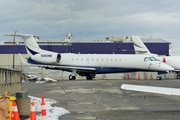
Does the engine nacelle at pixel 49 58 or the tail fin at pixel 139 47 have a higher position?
the tail fin at pixel 139 47

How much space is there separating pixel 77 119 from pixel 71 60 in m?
28.2

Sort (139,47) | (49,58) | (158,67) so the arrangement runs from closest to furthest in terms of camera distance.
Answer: (158,67) < (49,58) < (139,47)

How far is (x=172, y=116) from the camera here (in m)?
10.9

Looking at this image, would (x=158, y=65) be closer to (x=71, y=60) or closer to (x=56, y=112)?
(x=71, y=60)

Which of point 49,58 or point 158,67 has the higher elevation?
point 49,58

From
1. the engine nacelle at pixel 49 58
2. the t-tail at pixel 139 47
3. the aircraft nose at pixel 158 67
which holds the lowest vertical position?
the aircraft nose at pixel 158 67

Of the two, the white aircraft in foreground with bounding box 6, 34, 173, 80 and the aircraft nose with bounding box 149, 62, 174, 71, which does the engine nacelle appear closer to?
the white aircraft in foreground with bounding box 6, 34, 173, 80

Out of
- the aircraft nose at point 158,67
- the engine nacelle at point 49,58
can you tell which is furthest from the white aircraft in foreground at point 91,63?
the aircraft nose at point 158,67

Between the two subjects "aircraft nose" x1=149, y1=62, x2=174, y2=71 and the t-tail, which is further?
the t-tail

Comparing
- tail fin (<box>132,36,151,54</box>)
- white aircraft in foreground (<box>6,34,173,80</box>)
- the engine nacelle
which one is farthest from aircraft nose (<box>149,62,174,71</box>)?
tail fin (<box>132,36,151,54</box>)

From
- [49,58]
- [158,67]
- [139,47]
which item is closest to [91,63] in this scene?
[49,58]

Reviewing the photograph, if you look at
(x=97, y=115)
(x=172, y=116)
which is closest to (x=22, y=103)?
(x=97, y=115)

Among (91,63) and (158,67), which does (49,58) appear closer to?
(91,63)

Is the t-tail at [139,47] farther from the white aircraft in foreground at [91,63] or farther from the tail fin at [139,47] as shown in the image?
the white aircraft in foreground at [91,63]
